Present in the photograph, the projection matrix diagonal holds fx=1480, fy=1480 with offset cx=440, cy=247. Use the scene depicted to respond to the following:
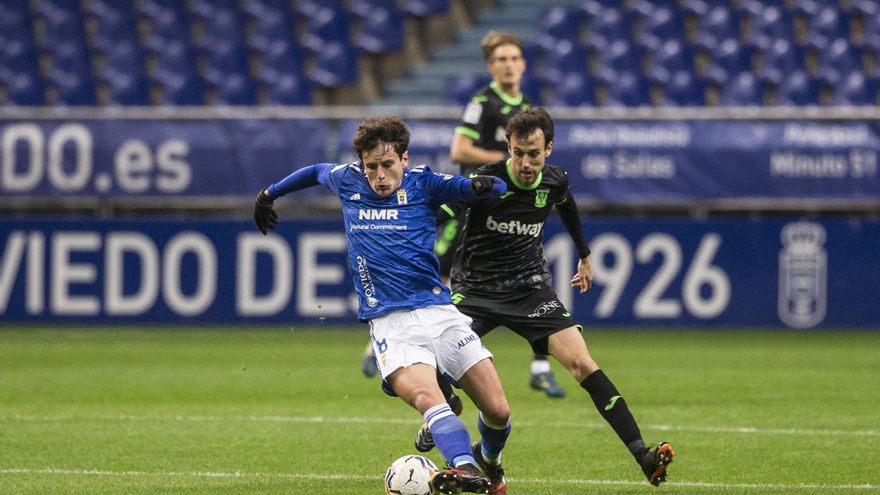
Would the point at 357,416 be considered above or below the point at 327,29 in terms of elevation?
below

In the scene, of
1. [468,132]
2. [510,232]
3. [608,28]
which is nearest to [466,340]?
[510,232]

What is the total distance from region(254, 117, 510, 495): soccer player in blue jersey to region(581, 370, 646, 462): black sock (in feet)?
1.76

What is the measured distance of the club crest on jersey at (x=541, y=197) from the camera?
24.7 ft

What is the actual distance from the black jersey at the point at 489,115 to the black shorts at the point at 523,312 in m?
3.22

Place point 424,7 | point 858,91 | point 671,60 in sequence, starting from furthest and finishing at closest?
1. point 424,7
2. point 671,60
3. point 858,91

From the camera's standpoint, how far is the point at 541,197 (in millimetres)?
7543

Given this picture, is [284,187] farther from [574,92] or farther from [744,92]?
[744,92]

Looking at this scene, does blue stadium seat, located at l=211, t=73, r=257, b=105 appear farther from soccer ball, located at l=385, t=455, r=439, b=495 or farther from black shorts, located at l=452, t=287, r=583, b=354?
soccer ball, located at l=385, t=455, r=439, b=495

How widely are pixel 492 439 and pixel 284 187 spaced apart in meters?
1.57

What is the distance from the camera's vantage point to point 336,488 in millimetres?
7102

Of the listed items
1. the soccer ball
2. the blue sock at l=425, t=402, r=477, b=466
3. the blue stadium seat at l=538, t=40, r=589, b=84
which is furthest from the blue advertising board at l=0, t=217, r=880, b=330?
the soccer ball

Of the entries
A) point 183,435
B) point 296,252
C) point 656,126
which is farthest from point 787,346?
point 183,435

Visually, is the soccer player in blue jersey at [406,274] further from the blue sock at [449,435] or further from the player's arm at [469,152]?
the player's arm at [469,152]

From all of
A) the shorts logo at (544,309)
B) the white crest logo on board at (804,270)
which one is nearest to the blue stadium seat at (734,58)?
the white crest logo on board at (804,270)
